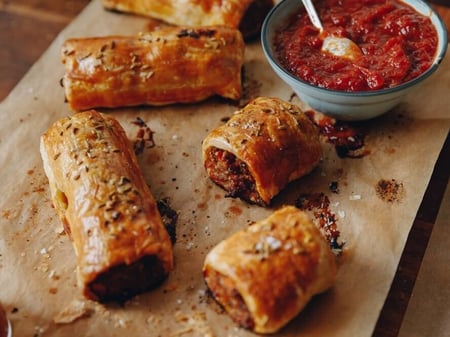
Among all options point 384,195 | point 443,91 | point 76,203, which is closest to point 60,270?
point 76,203

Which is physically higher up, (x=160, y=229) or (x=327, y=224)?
(x=160, y=229)

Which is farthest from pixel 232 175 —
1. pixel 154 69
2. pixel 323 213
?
pixel 154 69

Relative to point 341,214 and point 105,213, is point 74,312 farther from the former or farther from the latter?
point 341,214

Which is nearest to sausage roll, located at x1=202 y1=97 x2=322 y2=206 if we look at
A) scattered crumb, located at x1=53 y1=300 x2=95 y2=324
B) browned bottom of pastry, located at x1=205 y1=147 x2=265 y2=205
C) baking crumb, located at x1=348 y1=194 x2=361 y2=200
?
browned bottom of pastry, located at x1=205 y1=147 x2=265 y2=205

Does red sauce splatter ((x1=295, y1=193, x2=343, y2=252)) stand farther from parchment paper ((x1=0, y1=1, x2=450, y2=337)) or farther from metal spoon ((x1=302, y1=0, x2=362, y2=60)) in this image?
metal spoon ((x1=302, y1=0, x2=362, y2=60))

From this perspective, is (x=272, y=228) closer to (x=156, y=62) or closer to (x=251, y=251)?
(x=251, y=251)

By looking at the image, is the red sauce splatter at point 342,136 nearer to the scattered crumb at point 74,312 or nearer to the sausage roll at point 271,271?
the sausage roll at point 271,271

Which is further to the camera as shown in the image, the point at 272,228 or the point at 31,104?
the point at 31,104

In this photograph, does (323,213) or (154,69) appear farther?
(154,69)
